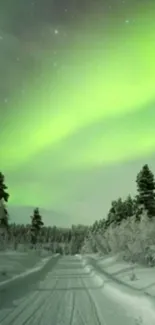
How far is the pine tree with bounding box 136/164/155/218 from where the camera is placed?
52.8 meters

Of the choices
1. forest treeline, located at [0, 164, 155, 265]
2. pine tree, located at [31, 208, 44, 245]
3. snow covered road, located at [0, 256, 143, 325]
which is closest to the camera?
snow covered road, located at [0, 256, 143, 325]

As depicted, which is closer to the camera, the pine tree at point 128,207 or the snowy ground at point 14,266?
the snowy ground at point 14,266

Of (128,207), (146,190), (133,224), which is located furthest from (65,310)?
(128,207)

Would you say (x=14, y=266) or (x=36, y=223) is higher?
(x=36, y=223)

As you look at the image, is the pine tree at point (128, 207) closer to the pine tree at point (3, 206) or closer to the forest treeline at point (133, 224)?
the forest treeline at point (133, 224)

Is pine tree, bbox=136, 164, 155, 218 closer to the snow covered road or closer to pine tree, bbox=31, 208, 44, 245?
the snow covered road

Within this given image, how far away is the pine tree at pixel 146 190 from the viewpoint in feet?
173

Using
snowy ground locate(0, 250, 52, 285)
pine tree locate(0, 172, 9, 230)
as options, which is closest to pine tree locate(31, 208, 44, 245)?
pine tree locate(0, 172, 9, 230)

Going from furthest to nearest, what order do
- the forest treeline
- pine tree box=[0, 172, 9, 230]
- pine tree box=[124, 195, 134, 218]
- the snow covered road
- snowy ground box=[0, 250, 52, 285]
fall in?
pine tree box=[124, 195, 134, 218] → pine tree box=[0, 172, 9, 230] → the forest treeline → snowy ground box=[0, 250, 52, 285] → the snow covered road

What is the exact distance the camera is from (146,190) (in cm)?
5284

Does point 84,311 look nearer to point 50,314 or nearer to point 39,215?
point 50,314

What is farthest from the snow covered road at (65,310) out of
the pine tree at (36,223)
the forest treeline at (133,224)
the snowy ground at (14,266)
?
the pine tree at (36,223)

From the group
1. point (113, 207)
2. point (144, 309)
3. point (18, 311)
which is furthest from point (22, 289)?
point (113, 207)

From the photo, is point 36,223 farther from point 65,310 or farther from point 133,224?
point 65,310
